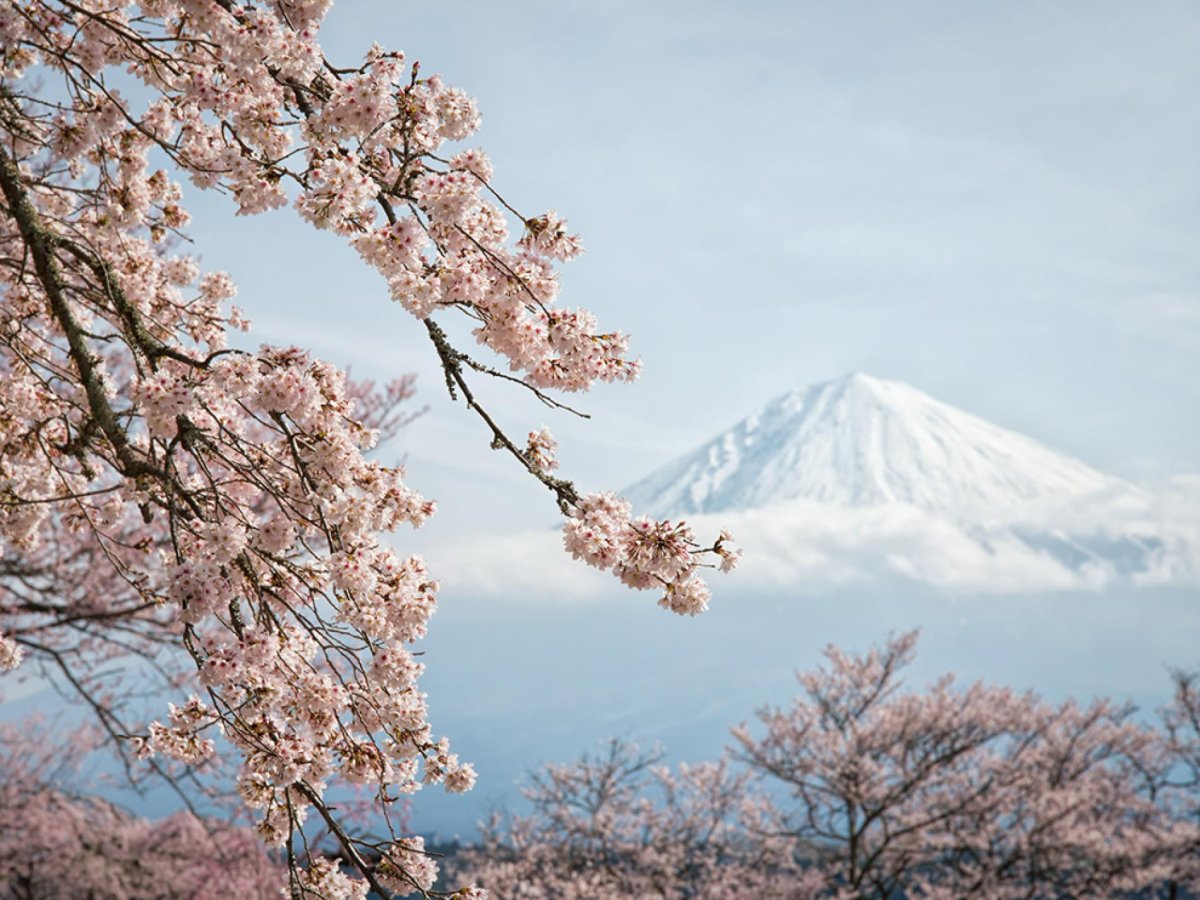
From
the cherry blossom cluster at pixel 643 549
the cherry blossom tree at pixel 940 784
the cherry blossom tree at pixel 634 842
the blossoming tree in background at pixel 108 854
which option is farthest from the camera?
the cherry blossom tree at pixel 634 842

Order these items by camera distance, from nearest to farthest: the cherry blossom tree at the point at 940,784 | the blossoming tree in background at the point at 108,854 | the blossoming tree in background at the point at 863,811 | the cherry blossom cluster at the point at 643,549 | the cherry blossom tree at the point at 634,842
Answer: the cherry blossom cluster at the point at 643,549 < the blossoming tree in background at the point at 108,854 < the cherry blossom tree at the point at 940,784 < the blossoming tree in background at the point at 863,811 < the cherry blossom tree at the point at 634,842

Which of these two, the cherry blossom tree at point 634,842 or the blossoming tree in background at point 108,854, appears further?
the cherry blossom tree at point 634,842

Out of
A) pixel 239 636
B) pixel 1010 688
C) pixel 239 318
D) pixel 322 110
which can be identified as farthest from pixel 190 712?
pixel 1010 688

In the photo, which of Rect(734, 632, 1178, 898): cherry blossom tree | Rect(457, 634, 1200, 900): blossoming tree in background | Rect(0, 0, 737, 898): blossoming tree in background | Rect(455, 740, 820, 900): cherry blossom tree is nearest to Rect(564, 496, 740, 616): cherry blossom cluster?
Rect(0, 0, 737, 898): blossoming tree in background

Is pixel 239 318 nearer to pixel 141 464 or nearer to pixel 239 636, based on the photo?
pixel 141 464

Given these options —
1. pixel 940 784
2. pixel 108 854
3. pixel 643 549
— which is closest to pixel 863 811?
pixel 940 784

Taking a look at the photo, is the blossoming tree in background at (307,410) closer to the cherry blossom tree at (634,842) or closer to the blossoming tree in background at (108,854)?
the blossoming tree in background at (108,854)

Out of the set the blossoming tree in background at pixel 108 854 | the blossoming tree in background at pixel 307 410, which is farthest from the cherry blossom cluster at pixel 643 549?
the blossoming tree in background at pixel 108 854

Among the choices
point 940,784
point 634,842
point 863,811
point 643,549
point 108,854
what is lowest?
point 108,854

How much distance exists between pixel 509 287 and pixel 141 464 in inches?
63.4

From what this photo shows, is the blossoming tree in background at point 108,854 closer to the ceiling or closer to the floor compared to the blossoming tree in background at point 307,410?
closer to the floor

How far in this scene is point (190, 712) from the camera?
360 cm

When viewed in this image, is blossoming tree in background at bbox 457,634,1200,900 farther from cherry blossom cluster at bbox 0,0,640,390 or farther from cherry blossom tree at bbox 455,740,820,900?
cherry blossom cluster at bbox 0,0,640,390

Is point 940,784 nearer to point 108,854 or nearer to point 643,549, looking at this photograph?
point 108,854
